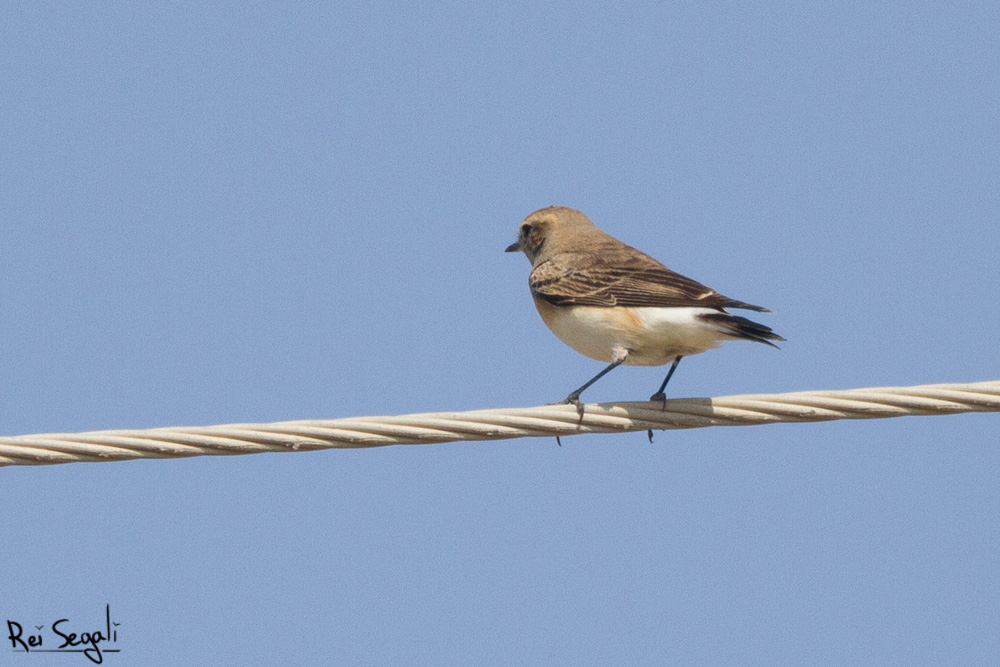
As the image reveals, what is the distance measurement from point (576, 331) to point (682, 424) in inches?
90.9

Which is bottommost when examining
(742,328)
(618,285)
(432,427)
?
(432,427)

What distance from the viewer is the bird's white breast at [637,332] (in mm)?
7949

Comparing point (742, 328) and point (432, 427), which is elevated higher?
point (742, 328)

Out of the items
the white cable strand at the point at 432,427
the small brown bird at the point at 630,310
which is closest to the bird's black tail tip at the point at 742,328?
the small brown bird at the point at 630,310

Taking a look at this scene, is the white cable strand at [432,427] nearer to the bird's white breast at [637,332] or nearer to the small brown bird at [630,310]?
the small brown bird at [630,310]

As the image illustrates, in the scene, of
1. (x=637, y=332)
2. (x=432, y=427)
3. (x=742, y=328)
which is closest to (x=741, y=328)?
(x=742, y=328)

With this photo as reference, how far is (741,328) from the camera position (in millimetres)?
7578

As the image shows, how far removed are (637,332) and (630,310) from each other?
0.64ft

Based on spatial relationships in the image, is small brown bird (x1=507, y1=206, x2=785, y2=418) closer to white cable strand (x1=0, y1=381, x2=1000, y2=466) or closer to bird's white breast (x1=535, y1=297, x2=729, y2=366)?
bird's white breast (x1=535, y1=297, x2=729, y2=366)

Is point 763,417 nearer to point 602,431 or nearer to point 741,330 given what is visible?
point 602,431

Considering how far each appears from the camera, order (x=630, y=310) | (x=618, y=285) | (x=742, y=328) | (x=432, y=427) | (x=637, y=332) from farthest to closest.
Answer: (x=618, y=285)
(x=630, y=310)
(x=637, y=332)
(x=742, y=328)
(x=432, y=427)

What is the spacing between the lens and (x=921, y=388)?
588 cm

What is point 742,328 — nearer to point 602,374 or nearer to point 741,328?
point 741,328

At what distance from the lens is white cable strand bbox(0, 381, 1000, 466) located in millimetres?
5707
